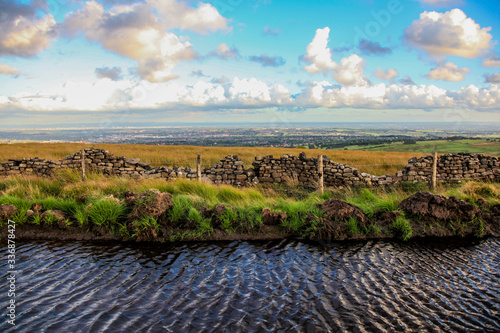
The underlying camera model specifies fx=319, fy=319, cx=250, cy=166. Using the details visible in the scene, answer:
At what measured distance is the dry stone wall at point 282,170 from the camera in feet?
53.1

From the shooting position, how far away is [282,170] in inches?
654

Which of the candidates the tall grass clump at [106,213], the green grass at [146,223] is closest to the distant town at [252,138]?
the tall grass clump at [106,213]

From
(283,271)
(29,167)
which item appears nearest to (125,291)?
(283,271)

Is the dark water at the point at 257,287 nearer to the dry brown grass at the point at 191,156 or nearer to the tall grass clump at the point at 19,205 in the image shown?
→ the tall grass clump at the point at 19,205

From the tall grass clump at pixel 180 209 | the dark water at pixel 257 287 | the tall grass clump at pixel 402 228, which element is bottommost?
the dark water at pixel 257 287

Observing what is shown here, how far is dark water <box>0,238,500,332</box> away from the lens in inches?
225

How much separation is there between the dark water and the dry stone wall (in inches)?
277

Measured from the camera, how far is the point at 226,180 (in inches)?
643

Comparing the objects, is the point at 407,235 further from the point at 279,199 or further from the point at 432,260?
the point at 279,199

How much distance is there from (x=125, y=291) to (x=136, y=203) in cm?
396

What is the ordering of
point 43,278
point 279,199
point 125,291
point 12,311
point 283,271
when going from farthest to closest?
1. point 279,199
2. point 283,271
3. point 43,278
4. point 125,291
5. point 12,311

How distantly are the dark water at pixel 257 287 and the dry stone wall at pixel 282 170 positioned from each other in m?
7.02

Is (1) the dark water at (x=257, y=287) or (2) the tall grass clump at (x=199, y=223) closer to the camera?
(1) the dark water at (x=257, y=287)

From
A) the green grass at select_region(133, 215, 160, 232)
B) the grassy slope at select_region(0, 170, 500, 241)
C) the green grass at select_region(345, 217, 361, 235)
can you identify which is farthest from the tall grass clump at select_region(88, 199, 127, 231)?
the green grass at select_region(345, 217, 361, 235)
